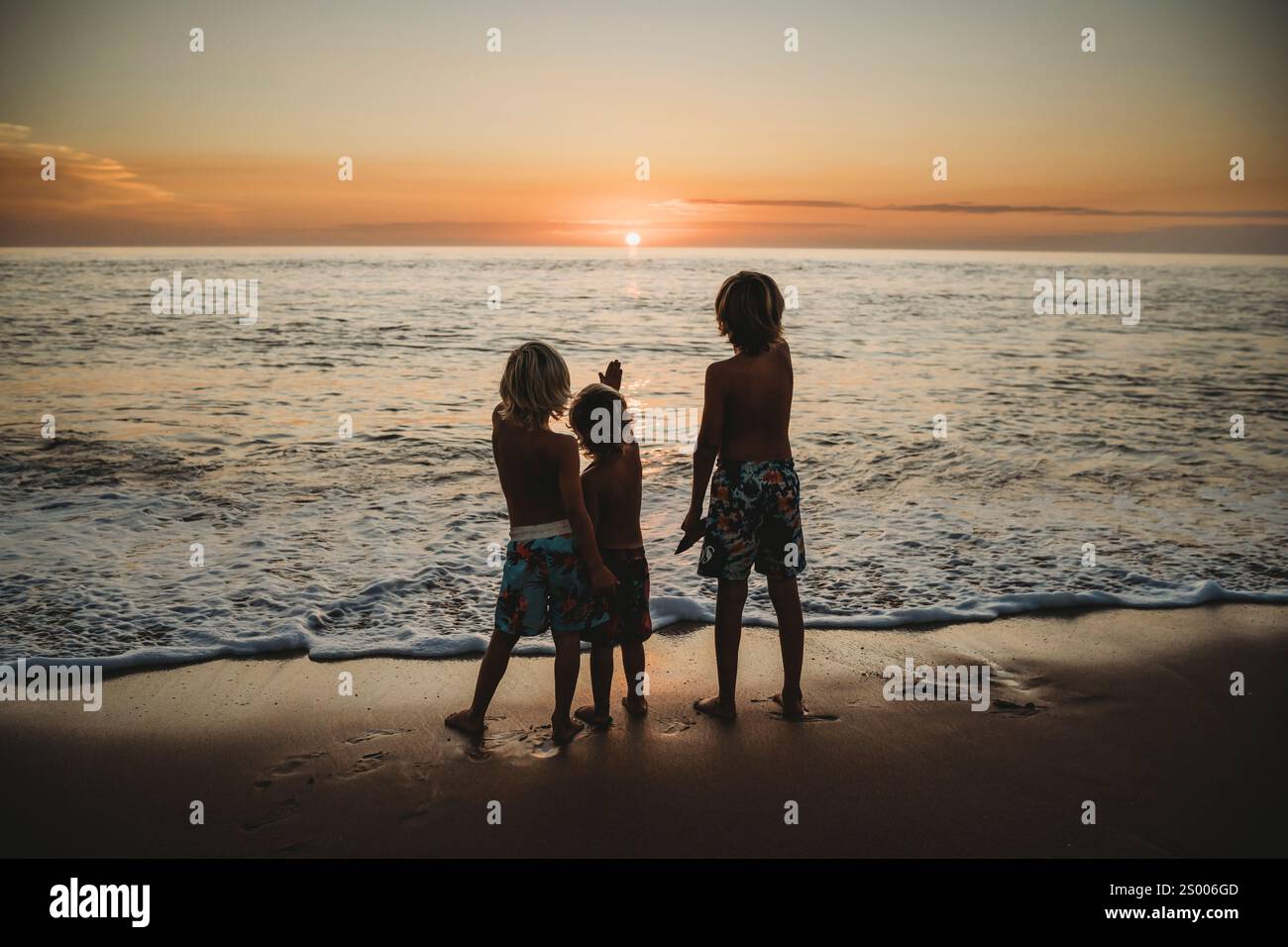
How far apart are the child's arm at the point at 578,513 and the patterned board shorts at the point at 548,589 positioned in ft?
0.30

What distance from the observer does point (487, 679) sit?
146 inches

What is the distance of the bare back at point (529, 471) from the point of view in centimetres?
350

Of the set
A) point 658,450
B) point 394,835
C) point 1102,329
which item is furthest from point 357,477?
point 1102,329

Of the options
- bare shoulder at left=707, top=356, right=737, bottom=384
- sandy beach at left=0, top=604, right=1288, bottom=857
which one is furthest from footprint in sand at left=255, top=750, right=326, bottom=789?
bare shoulder at left=707, top=356, right=737, bottom=384

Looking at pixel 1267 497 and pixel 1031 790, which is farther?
pixel 1267 497

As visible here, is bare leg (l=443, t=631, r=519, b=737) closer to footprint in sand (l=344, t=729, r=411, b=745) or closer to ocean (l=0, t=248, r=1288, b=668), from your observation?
footprint in sand (l=344, t=729, r=411, b=745)

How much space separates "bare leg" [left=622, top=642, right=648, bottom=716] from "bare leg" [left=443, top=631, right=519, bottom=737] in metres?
0.51

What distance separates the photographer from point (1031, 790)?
324cm

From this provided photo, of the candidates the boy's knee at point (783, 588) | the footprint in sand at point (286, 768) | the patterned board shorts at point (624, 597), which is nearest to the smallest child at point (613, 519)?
the patterned board shorts at point (624, 597)

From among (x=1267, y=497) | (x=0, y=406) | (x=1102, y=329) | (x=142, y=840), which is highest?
(x=1102, y=329)

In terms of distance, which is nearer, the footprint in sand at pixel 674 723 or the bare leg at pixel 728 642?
the footprint in sand at pixel 674 723

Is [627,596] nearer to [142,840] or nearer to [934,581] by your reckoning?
[142,840]

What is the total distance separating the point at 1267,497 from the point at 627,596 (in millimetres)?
7075

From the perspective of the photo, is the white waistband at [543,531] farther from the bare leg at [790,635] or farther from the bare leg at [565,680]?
the bare leg at [790,635]
